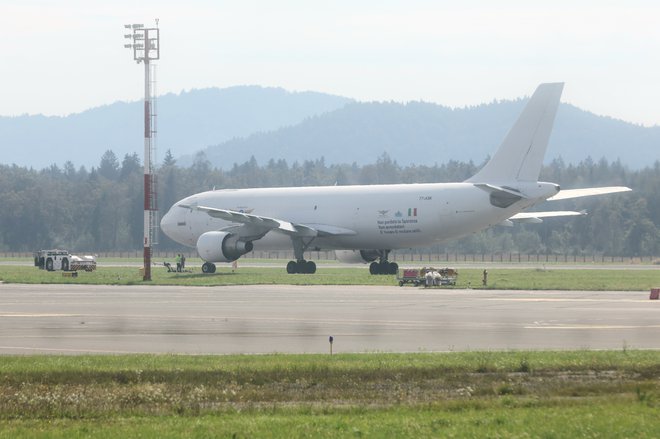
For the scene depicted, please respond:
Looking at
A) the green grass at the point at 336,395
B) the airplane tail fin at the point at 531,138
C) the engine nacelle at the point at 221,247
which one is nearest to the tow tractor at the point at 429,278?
the airplane tail fin at the point at 531,138

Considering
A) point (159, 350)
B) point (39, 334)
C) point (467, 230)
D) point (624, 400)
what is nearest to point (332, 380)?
point (624, 400)

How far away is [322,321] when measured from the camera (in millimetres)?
31219

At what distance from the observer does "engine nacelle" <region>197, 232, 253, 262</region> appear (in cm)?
6794

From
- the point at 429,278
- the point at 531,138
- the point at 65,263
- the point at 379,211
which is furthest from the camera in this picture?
the point at 65,263

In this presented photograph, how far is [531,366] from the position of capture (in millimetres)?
20125

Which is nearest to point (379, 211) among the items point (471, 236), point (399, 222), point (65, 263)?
point (399, 222)

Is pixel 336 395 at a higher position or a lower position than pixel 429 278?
lower

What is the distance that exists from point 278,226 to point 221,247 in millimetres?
3513

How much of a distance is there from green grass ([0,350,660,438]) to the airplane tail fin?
131 feet

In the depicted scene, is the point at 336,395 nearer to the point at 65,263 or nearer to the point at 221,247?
the point at 221,247

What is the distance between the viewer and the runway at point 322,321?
2491 centimetres

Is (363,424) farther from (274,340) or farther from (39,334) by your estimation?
(39,334)

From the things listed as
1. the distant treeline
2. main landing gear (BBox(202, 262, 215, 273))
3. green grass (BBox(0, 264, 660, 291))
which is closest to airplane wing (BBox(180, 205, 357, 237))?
main landing gear (BBox(202, 262, 215, 273))

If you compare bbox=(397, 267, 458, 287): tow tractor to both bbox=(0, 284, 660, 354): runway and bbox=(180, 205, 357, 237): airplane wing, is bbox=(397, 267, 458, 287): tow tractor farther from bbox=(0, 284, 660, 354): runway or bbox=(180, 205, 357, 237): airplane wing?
bbox=(180, 205, 357, 237): airplane wing
